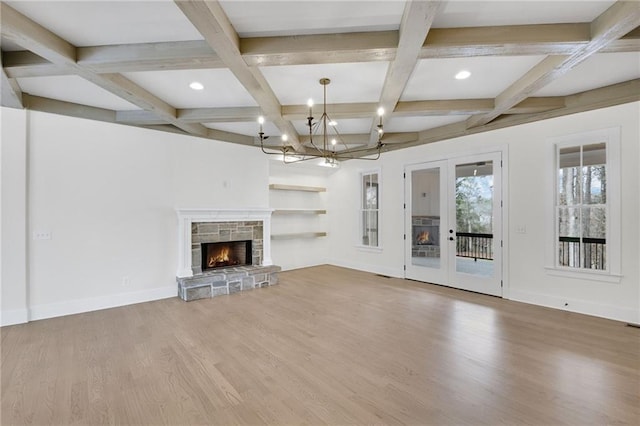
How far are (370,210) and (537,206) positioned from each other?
3.24 m

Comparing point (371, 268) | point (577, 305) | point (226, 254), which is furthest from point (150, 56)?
point (577, 305)

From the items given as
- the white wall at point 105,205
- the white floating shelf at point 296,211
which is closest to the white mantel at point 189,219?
the white wall at point 105,205

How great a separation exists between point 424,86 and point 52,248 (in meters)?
5.27

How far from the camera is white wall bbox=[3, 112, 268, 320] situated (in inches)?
150

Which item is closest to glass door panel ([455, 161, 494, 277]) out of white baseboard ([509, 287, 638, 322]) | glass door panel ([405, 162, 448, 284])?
glass door panel ([405, 162, 448, 284])

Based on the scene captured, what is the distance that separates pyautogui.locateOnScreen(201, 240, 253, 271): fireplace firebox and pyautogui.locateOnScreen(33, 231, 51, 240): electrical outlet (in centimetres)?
206

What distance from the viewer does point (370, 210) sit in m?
6.78

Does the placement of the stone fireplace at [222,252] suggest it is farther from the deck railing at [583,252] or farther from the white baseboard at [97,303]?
the deck railing at [583,252]

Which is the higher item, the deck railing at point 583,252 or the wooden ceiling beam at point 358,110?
the wooden ceiling beam at point 358,110

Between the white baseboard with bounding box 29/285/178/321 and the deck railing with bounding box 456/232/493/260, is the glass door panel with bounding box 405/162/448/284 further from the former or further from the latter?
the white baseboard with bounding box 29/285/178/321

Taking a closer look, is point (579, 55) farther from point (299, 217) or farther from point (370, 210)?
point (299, 217)

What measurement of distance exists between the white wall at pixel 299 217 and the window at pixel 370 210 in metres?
1.09

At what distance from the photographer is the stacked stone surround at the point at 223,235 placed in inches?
195

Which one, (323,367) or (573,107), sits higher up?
(573,107)
